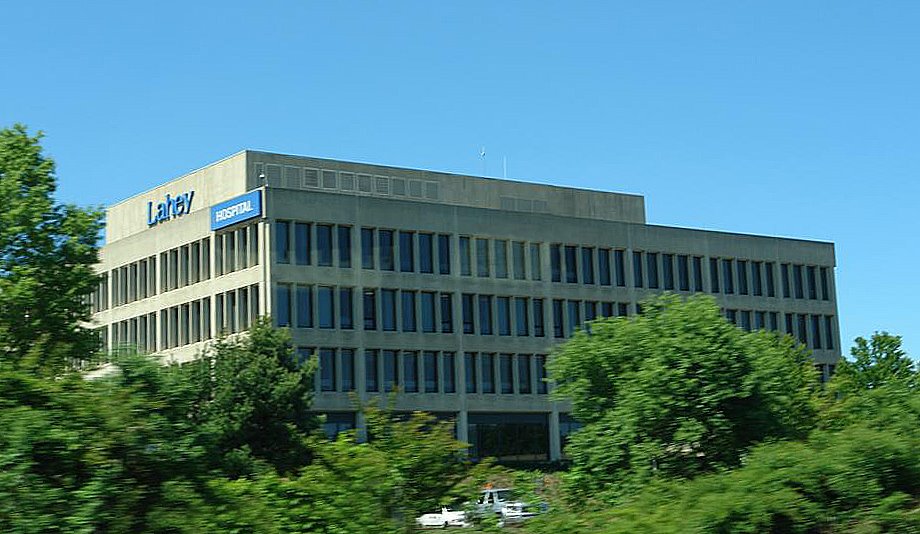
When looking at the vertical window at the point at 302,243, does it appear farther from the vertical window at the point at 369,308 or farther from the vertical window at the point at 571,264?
the vertical window at the point at 571,264

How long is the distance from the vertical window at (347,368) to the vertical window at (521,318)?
39.0 feet

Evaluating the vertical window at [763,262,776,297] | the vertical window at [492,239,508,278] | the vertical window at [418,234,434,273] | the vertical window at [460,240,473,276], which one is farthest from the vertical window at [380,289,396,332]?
the vertical window at [763,262,776,297]

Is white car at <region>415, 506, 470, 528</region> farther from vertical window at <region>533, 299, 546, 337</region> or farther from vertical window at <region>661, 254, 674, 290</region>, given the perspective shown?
vertical window at <region>661, 254, 674, 290</region>

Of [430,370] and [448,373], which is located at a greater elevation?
[430,370]

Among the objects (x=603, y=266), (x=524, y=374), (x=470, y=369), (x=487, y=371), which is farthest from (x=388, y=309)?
(x=603, y=266)

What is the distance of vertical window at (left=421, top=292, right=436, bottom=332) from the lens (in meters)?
75.1

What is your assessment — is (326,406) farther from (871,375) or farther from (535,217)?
(871,375)

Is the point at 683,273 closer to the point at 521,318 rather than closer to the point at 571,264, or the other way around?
the point at 571,264

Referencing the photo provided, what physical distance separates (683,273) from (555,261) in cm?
1071

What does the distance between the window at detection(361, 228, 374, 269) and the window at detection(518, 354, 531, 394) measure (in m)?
12.1

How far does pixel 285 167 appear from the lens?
76812mm

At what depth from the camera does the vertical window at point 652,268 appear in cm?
8562

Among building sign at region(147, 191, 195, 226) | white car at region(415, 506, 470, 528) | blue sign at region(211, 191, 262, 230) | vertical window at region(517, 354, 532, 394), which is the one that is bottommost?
white car at region(415, 506, 470, 528)

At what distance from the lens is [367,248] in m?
73.1
